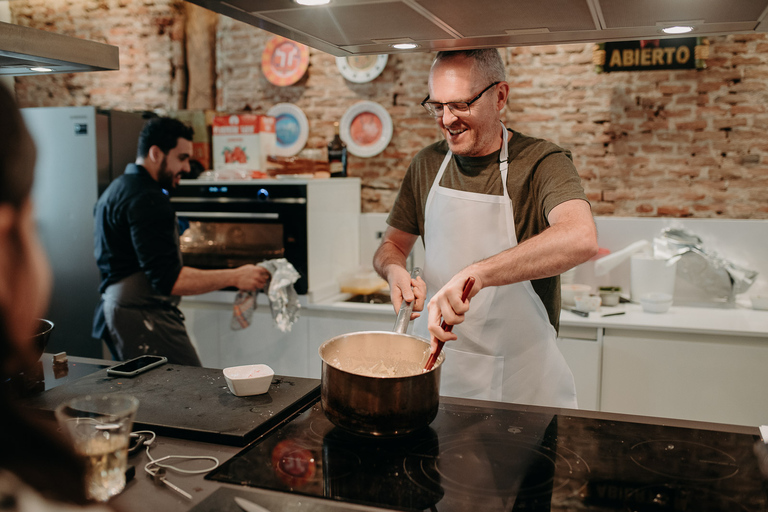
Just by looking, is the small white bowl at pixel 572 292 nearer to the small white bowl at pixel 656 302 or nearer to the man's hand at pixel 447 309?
the small white bowl at pixel 656 302

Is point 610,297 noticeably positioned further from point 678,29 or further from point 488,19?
point 488,19

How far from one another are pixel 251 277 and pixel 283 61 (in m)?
1.60

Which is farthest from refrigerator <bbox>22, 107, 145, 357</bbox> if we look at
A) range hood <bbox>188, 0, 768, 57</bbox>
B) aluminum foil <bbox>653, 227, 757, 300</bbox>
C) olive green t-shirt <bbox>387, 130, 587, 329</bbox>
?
aluminum foil <bbox>653, 227, 757, 300</bbox>

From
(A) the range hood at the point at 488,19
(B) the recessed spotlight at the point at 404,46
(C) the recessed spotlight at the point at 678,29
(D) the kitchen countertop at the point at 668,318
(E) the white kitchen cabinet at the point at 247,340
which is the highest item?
(B) the recessed spotlight at the point at 404,46

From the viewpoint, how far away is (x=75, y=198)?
136 inches

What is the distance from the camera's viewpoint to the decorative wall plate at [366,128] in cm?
369

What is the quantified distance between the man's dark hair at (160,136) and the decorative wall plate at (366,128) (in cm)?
115

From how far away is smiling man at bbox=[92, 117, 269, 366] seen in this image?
264 cm

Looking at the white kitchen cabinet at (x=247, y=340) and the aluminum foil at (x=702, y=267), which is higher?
the aluminum foil at (x=702, y=267)

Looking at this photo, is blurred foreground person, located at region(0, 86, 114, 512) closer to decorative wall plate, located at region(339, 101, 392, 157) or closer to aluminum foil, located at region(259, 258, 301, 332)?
aluminum foil, located at region(259, 258, 301, 332)

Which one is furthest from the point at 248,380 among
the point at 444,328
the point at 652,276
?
the point at 652,276

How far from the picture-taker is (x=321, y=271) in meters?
3.29

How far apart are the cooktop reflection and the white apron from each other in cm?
57

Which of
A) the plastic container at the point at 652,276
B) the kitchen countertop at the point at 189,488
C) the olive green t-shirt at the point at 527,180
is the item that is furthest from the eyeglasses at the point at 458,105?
the plastic container at the point at 652,276
